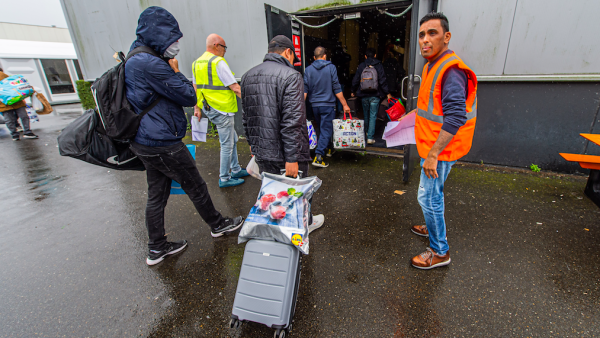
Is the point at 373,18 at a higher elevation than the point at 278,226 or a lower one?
higher

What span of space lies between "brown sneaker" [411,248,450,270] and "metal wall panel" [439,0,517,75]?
3228mm

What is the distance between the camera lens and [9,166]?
5.51 m

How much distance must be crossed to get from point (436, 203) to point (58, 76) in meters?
18.7

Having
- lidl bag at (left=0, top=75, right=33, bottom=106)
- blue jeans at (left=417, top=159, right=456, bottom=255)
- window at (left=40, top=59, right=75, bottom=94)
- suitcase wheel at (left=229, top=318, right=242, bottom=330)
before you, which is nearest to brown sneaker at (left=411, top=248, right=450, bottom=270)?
blue jeans at (left=417, top=159, right=456, bottom=255)

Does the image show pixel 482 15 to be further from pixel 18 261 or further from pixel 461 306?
pixel 18 261

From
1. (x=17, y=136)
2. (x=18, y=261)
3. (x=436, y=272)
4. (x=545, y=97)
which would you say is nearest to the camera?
(x=436, y=272)

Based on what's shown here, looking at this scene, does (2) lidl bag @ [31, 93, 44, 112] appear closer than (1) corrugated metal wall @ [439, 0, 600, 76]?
No

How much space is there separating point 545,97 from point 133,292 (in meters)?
5.47

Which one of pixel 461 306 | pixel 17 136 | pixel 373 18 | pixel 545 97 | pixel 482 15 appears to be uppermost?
pixel 373 18

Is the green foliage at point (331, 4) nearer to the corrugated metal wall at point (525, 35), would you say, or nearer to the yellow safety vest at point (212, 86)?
the corrugated metal wall at point (525, 35)

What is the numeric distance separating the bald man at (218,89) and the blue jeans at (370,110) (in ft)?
8.79

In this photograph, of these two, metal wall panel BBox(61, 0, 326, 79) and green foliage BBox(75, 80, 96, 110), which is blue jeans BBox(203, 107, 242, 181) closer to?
metal wall panel BBox(61, 0, 326, 79)

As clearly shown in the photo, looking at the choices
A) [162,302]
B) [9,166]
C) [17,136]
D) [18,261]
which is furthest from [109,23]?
[162,302]

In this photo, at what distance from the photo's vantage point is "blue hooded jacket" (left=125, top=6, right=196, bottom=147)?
6.57 feet
